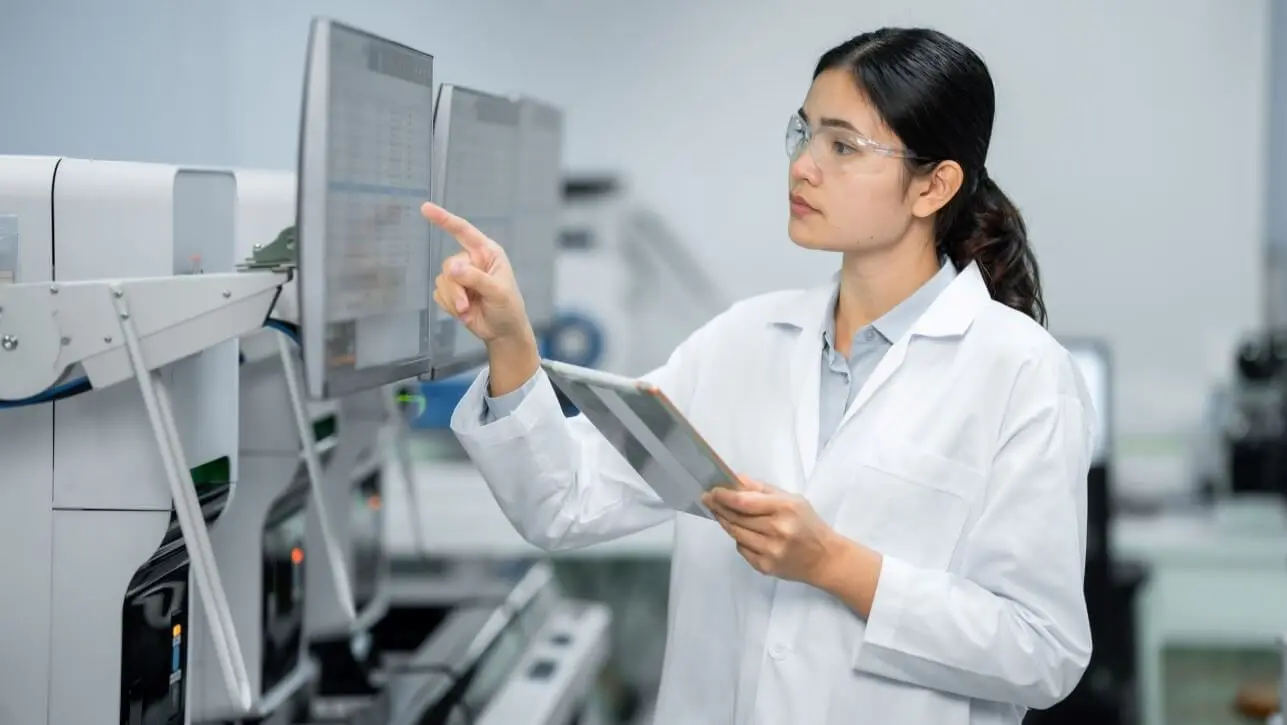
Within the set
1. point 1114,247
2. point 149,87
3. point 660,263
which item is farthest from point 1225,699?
point 149,87

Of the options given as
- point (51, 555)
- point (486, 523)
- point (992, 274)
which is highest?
point (992, 274)

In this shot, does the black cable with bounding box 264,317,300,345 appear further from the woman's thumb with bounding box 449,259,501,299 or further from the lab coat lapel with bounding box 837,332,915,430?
the lab coat lapel with bounding box 837,332,915,430

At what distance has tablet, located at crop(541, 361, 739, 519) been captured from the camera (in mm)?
1202

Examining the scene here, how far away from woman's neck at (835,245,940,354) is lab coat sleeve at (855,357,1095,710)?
0.60 ft

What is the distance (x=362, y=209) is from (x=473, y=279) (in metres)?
0.12

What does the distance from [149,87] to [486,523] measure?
71.1 inches

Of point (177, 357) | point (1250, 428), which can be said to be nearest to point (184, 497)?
point (177, 357)

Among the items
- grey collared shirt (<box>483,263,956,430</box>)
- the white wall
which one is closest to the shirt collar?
grey collared shirt (<box>483,263,956,430</box>)

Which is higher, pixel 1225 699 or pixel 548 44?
pixel 548 44

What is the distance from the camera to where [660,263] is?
13.4ft

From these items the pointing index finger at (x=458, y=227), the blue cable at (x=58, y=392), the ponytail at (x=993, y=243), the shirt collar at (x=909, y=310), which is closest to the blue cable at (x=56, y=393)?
the blue cable at (x=58, y=392)

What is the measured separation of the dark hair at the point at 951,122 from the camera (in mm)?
1402

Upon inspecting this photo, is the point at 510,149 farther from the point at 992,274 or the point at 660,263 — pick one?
the point at 660,263

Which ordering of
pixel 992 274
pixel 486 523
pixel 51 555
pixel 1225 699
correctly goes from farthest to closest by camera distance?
pixel 1225 699, pixel 486 523, pixel 992 274, pixel 51 555
